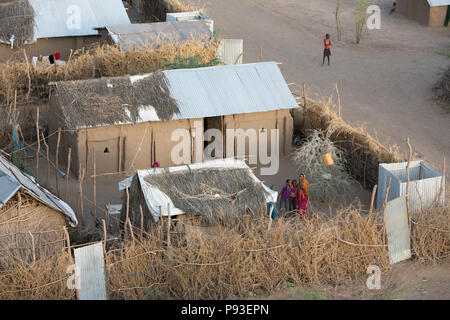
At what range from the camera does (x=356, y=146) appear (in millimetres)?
15195

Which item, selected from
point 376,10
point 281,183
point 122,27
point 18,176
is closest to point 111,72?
point 122,27

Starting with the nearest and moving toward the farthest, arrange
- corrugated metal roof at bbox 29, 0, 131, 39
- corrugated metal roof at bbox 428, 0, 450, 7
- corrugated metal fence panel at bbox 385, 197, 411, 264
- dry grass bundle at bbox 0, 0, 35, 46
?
corrugated metal fence panel at bbox 385, 197, 411, 264 < dry grass bundle at bbox 0, 0, 35, 46 < corrugated metal roof at bbox 29, 0, 131, 39 < corrugated metal roof at bbox 428, 0, 450, 7

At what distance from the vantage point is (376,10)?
92.0ft

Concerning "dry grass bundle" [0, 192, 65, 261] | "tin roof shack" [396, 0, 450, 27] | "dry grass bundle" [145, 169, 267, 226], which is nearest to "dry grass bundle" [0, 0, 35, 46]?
"dry grass bundle" [145, 169, 267, 226]

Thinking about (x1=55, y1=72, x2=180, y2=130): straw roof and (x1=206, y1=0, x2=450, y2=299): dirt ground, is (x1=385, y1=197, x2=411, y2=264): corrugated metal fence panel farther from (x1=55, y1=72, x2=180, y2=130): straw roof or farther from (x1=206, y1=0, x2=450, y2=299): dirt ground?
(x1=55, y1=72, x2=180, y2=130): straw roof

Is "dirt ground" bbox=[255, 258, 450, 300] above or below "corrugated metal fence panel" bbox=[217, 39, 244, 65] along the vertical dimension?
below

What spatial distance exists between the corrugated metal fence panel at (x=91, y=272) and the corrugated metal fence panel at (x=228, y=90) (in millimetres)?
5997

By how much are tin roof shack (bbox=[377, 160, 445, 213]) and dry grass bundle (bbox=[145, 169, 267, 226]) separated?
2584 millimetres

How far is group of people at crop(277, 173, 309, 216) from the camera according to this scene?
512 inches

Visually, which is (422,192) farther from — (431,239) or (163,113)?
(163,113)

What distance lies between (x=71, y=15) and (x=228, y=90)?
8.53 m

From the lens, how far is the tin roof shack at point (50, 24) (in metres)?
21.1

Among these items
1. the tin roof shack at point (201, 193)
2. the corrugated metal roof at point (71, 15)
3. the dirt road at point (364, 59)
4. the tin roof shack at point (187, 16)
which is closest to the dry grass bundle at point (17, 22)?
the corrugated metal roof at point (71, 15)
